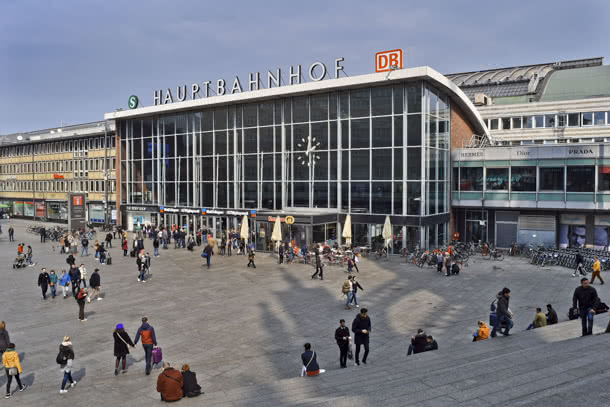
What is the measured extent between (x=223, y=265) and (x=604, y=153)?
28.4 m

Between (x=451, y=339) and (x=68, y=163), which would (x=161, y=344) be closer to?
(x=451, y=339)

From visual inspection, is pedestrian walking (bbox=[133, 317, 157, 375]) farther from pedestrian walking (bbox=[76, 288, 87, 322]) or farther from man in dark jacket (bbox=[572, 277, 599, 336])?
man in dark jacket (bbox=[572, 277, 599, 336])

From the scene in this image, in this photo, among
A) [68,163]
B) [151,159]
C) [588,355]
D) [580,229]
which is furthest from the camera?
[68,163]

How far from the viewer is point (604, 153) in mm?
35250

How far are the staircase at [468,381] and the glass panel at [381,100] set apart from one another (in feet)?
87.6

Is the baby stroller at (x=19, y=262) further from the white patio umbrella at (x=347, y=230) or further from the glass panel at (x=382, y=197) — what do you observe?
the glass panel at (x=382, y=197)

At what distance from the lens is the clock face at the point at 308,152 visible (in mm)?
42250

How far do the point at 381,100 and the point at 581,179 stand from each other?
16071 mm

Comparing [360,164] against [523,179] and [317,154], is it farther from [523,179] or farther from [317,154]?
[523,179]

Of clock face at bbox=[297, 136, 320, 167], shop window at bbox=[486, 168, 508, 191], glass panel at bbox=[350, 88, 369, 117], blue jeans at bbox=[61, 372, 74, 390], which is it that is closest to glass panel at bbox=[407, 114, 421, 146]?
glass panel at bbox=[350, 88, 369, 117]

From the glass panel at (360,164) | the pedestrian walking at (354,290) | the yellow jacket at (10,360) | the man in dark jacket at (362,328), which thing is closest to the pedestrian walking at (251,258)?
the pedestrian walking at (354,290)

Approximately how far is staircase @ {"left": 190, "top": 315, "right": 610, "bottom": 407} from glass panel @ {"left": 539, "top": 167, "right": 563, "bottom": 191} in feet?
84.5

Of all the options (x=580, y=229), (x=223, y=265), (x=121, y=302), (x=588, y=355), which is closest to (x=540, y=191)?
(x=580, y=229)

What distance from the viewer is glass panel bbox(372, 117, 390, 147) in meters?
38.5
